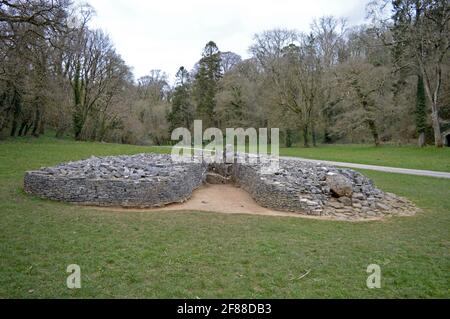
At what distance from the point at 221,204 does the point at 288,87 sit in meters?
28.9

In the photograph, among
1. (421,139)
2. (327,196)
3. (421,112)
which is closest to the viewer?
(327,196)

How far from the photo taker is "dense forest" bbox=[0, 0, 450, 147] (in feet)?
86.9

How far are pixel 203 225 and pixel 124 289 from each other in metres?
3.83

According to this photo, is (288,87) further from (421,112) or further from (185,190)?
(185,190)

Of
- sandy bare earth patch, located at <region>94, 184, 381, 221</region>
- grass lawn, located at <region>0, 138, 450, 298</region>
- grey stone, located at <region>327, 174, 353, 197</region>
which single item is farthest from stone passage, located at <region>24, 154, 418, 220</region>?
grass lawn, located at <region>0, 138, 450, 298</region>

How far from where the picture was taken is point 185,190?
39.1 ft

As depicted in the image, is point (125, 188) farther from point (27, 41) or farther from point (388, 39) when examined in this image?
point (388, 39)

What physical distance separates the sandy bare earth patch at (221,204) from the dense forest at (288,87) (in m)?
14.1

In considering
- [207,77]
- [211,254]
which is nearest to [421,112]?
[207,77]

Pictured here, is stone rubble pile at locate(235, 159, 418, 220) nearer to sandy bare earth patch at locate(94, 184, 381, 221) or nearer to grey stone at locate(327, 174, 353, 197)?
grey stone at locate(327, 174, 353, 197)

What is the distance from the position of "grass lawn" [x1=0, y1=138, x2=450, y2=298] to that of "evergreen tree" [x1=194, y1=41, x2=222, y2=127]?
40.1 m

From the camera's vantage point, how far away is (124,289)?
15.6 ft

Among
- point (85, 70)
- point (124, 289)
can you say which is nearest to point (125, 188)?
point (124, 289)

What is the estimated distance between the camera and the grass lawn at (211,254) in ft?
15.9
